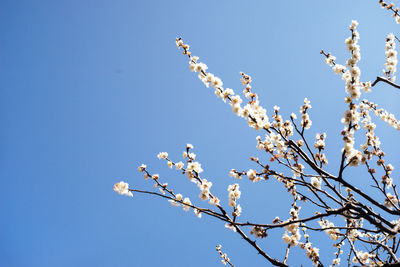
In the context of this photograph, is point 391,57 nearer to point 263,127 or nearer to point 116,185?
point 263,127

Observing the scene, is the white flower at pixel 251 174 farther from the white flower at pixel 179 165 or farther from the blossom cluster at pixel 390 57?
the blossom cluster at pixel 390 57

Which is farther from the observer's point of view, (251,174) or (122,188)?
(251,174)

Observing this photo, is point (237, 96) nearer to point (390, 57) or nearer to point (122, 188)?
point (122, 188)

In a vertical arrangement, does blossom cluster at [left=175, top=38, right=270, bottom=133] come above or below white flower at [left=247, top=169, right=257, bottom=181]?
above

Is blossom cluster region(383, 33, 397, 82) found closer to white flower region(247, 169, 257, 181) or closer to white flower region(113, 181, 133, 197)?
white flower region(247, 169, 257, 181)

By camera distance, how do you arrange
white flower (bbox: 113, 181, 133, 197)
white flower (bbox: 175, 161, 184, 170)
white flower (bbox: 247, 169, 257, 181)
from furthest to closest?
white flower (bbox: 175, 161, 184, 170)
white flower (bbox: 247, 169, 257, 181)
white flower (bbox: 113, 181, 133, 197)

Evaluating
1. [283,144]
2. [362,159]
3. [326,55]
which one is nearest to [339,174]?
[362,159]

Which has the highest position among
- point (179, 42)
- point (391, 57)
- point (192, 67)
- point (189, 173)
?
point (391, 57)

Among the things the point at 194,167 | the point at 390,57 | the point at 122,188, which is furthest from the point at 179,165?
the point at 390,57

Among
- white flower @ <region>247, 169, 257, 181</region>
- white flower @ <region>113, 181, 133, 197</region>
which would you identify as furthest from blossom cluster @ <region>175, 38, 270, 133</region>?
white flower @ <region>113, 181, 133, 197</region>

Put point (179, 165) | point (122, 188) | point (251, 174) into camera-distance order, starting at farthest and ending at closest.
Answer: point (179, 165) < point (251, 174) < point (122, 188)

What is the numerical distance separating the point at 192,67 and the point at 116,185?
2469mm

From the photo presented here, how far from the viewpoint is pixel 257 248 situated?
326 centimetres

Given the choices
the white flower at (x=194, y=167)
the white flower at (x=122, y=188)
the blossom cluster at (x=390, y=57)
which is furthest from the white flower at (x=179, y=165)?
the blossom cluster at (x=390, y=57)
